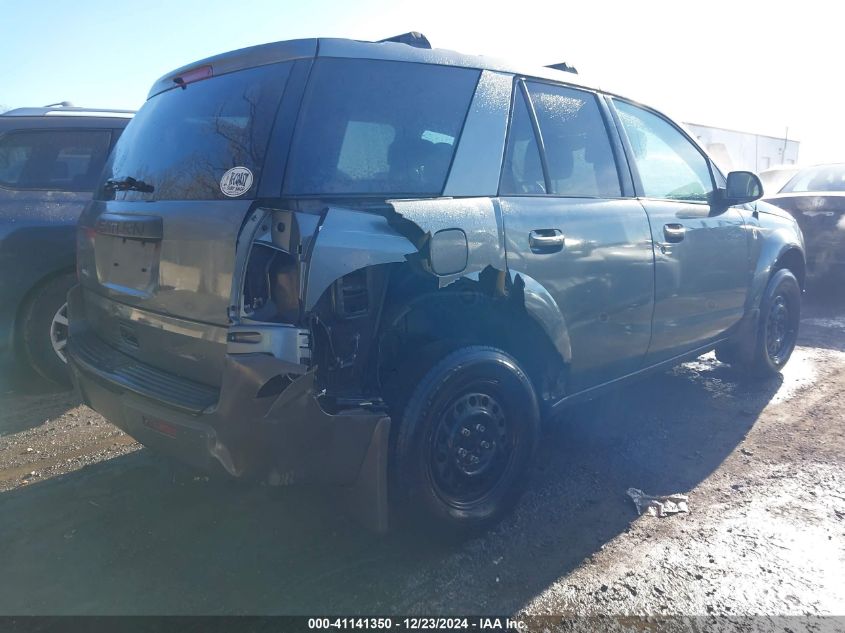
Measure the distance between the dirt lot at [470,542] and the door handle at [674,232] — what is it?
4.17ft

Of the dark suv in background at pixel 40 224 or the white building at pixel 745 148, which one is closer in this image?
the dark suv in background at pixel 40 224

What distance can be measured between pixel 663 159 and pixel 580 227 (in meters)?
1.20

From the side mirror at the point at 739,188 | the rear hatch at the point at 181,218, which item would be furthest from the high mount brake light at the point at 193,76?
the side mirror at the point at 739,188

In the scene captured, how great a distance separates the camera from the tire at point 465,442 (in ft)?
8.18

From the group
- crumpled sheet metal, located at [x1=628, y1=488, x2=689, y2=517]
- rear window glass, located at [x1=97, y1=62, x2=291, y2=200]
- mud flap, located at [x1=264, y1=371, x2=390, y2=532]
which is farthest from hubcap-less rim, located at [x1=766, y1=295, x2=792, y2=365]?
rear window glass, located at [x1=97, y1=62, x2=291, y2=200]

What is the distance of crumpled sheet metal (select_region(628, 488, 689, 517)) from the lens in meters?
3.12

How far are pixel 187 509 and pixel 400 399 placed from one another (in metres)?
1.37

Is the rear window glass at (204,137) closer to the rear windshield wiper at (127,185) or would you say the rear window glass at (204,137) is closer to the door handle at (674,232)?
the rear windshield wiper at (127,185)

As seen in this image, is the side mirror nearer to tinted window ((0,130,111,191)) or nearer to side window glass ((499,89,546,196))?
side window glass ((499,89,546,196))

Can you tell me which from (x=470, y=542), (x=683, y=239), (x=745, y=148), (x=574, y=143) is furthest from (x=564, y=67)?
(x=745, y=148)

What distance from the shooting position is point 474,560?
271 centimetres

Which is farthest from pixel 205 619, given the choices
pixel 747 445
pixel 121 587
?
pixel 747 445

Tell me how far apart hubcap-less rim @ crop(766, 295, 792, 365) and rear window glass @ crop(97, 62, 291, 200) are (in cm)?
418

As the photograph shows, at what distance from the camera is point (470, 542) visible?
2.84 meters
